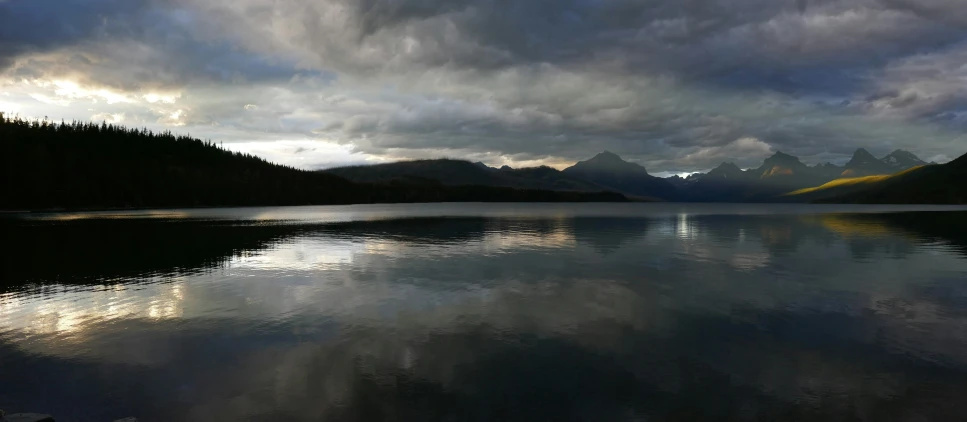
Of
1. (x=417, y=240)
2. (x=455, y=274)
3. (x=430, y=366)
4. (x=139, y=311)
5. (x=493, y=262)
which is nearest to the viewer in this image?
(x=430, y=366)

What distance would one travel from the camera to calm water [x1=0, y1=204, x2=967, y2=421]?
16078mm

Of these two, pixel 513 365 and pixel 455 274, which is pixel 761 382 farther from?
pixel 455 274

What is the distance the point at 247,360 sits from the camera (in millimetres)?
20531

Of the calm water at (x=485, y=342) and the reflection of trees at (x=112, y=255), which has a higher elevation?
the reflection of trees at (x=112, y=255)

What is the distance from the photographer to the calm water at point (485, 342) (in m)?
16.1

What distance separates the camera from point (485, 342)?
75.2 ft

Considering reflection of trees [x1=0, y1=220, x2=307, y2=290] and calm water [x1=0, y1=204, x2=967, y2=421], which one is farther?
reflection of trees [x1=0, y1=220, x2=307, y2=290]

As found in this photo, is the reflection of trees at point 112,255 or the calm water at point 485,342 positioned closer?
the calm water at point 485,342

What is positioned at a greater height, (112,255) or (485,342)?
(112,255)

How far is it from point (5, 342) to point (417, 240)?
58.0 metres

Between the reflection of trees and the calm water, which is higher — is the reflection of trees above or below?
above

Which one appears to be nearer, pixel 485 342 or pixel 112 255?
pixel 485 342

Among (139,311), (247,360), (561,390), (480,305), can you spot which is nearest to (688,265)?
(480,305)

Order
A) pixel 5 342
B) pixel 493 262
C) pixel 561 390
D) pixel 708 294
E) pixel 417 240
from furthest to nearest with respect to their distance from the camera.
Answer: pixel 417 240, pixel 493 262, pixel 708 294, pixel 5 342, pixel 561 390
